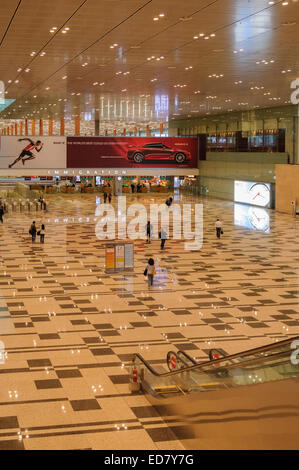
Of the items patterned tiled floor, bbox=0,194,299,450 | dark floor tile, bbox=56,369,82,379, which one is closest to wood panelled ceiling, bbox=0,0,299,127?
patterned tiled floor, bbox=0,194,299,450

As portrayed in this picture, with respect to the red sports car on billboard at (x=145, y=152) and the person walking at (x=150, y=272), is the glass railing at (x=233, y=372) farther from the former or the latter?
the red sports car on billboard at (x=145, y=152)

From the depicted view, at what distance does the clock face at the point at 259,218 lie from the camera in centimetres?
3203

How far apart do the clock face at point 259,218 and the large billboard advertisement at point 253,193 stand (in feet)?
2.67

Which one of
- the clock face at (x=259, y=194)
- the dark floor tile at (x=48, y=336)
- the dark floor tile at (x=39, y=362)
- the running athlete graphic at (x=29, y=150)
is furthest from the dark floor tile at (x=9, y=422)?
the running athlete graphic at (x=29, y=150)

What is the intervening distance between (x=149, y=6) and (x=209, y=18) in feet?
5.89

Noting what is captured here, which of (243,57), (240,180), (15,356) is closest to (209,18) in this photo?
(243,57)

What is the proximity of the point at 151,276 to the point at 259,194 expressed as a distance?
28152 mm

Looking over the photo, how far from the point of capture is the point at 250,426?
637cm

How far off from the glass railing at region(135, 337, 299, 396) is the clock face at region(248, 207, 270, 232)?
72.0ft

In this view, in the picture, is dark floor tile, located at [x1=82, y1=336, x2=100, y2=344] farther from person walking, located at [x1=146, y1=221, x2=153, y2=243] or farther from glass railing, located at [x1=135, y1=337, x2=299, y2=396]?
person walking, located at [x1=146, y1=221, x2=153, y2=243]

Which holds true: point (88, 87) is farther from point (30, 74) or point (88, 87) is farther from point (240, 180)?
point (240, 180)

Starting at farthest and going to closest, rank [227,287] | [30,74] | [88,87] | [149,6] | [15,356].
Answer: [88,87]
[30,74]
[227,287]
[149,6]
[15,356]

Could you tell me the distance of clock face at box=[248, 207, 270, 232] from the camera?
32.0 metres
